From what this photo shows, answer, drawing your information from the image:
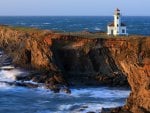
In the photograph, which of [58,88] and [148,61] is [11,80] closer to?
[58,88]

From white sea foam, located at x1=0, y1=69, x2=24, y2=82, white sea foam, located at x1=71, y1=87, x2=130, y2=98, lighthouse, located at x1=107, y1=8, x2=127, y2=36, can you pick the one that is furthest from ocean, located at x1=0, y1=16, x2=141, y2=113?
lighthouse, located at x1=107, y1=8, x2=127, y2=36

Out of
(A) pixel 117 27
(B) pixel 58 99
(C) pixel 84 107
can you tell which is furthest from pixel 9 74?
(C) pixel 84 107

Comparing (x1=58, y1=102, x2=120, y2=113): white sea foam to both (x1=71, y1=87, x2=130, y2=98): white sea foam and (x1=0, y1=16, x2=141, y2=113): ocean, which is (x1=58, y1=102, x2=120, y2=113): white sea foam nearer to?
(x1=0, y1=16, x2=141, y2=113): ocean

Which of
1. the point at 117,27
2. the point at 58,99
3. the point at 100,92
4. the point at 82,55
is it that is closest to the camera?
the point at 58,99

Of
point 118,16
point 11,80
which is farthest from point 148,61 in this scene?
point 118,16

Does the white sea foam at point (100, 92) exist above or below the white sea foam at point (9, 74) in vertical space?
below

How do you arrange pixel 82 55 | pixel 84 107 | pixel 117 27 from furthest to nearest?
1. pixel 117 27
2. pixel 82 55
3. pixel 84 107

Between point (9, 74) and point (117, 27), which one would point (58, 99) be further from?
point (117, 27)

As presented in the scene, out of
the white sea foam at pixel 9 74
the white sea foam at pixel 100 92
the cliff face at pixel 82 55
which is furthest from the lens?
the white sea foam at pixel 9 74

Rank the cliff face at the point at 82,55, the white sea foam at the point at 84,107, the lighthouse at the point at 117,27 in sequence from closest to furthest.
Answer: the white sea foam at the point at 84,107, the cliff face at the point at 82,55, the lighthouse at the point at 117,27

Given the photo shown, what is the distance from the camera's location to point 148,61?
43.7m

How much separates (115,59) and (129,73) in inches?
823

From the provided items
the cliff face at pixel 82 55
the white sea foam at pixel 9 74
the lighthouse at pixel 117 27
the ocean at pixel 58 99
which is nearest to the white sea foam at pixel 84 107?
the ocean at pixel 58 99

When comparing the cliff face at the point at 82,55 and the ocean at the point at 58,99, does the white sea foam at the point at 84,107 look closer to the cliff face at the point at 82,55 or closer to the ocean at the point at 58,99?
the ocean at the point at 58,99
